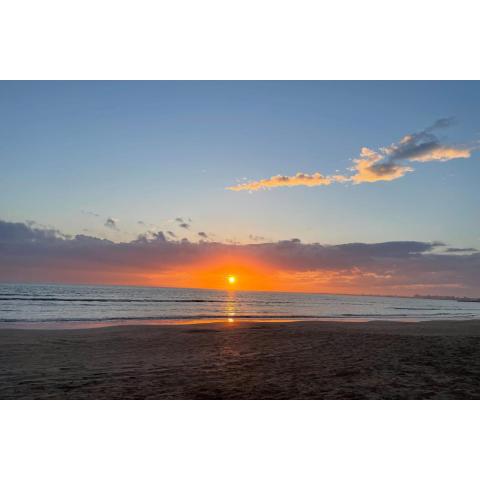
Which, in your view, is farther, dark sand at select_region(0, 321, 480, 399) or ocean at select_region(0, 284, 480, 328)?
ocean at select_region(0, 284, 480, 328)

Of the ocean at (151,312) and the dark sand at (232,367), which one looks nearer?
the dark sand at (232,367)

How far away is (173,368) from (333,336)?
1190 cm

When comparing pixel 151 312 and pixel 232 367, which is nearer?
pixel 232 367

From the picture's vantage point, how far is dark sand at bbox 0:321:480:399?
9297 millimetres

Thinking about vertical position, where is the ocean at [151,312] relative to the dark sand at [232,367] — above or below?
below

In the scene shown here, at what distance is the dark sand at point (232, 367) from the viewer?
30.5 feet

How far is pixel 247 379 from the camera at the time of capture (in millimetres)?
10531

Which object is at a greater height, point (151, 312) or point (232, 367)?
point (232, 367)

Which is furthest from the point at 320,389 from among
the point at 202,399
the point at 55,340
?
the point at 55,340

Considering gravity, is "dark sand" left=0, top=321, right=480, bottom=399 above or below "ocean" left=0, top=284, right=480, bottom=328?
above

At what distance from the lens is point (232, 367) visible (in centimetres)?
1213

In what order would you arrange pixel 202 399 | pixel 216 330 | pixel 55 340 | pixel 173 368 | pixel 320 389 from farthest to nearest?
pixel 216 330, pixel 55 340, pixel 173 368, pixel 320 389, pixel 202 399

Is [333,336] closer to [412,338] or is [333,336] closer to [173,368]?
[412,338]

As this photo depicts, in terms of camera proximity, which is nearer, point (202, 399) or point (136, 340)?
point (202, 399)
